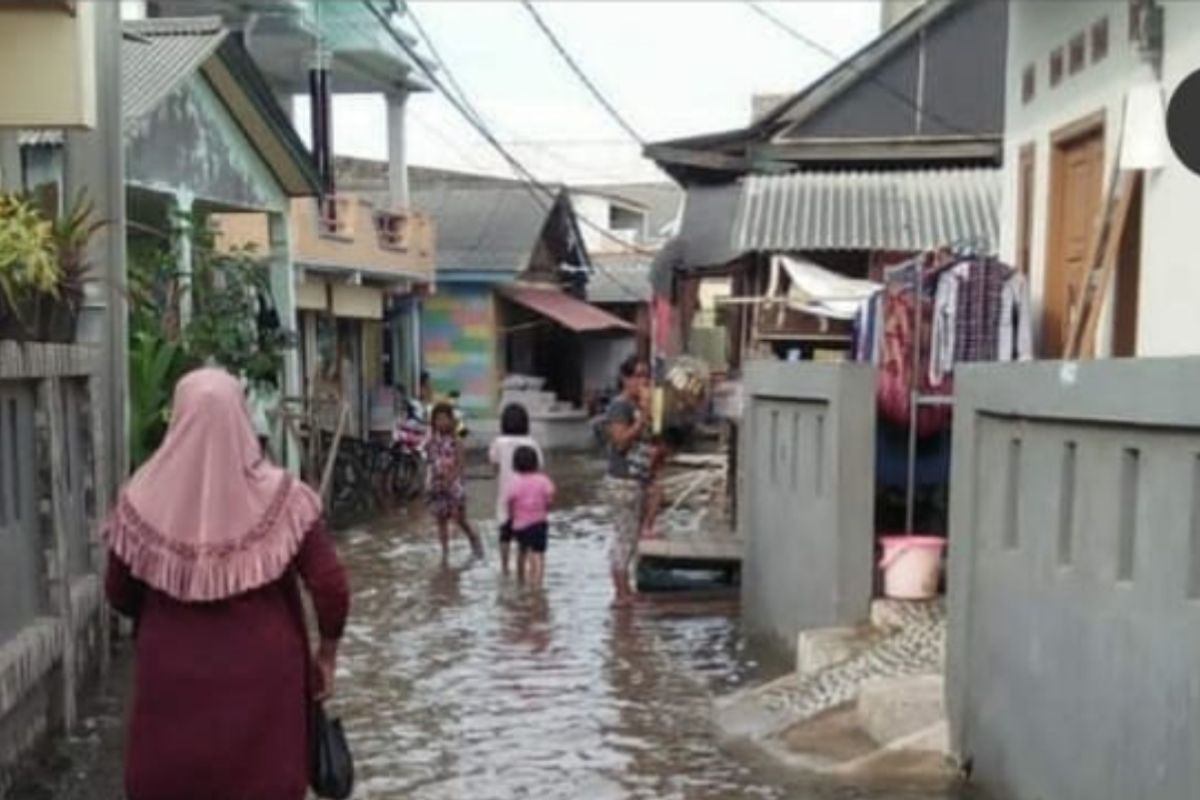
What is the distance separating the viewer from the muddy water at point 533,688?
6.87 m

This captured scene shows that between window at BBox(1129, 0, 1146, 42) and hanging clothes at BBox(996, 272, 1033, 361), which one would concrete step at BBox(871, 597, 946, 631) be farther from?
window at BBox(1129, 0, 1146, 42)

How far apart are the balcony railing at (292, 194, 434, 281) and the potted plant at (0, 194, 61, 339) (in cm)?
1261

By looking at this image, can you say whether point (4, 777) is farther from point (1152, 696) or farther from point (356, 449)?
point (356, 449)

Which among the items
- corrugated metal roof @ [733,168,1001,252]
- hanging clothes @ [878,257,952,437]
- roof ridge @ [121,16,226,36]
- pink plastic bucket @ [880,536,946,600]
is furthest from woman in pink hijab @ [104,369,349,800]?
roof ridge @ [121,16,226,36]

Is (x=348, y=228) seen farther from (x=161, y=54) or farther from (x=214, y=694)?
(x=214, y=694)

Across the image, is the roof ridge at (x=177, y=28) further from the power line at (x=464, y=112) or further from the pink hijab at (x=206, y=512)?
the pink hijab at (x=206, y=512)

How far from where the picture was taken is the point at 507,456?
43.1 ft

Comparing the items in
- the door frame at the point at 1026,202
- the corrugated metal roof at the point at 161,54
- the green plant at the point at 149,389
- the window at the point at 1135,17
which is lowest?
the green plant at the point at 149,389

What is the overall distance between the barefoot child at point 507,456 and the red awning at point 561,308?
19112 millimetres

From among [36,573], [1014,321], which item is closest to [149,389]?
[36,573]

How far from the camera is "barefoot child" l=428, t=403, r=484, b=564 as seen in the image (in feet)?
48.4

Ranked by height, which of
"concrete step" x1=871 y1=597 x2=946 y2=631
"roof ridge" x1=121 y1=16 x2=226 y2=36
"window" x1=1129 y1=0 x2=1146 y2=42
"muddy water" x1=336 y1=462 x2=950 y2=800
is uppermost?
"roof ridge" x1=121 y1=16 x2=226 y2=36

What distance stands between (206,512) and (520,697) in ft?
16.0

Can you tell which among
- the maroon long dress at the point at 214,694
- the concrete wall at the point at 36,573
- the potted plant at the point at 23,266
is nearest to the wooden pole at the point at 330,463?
the concrete wall at the point at 36,573
